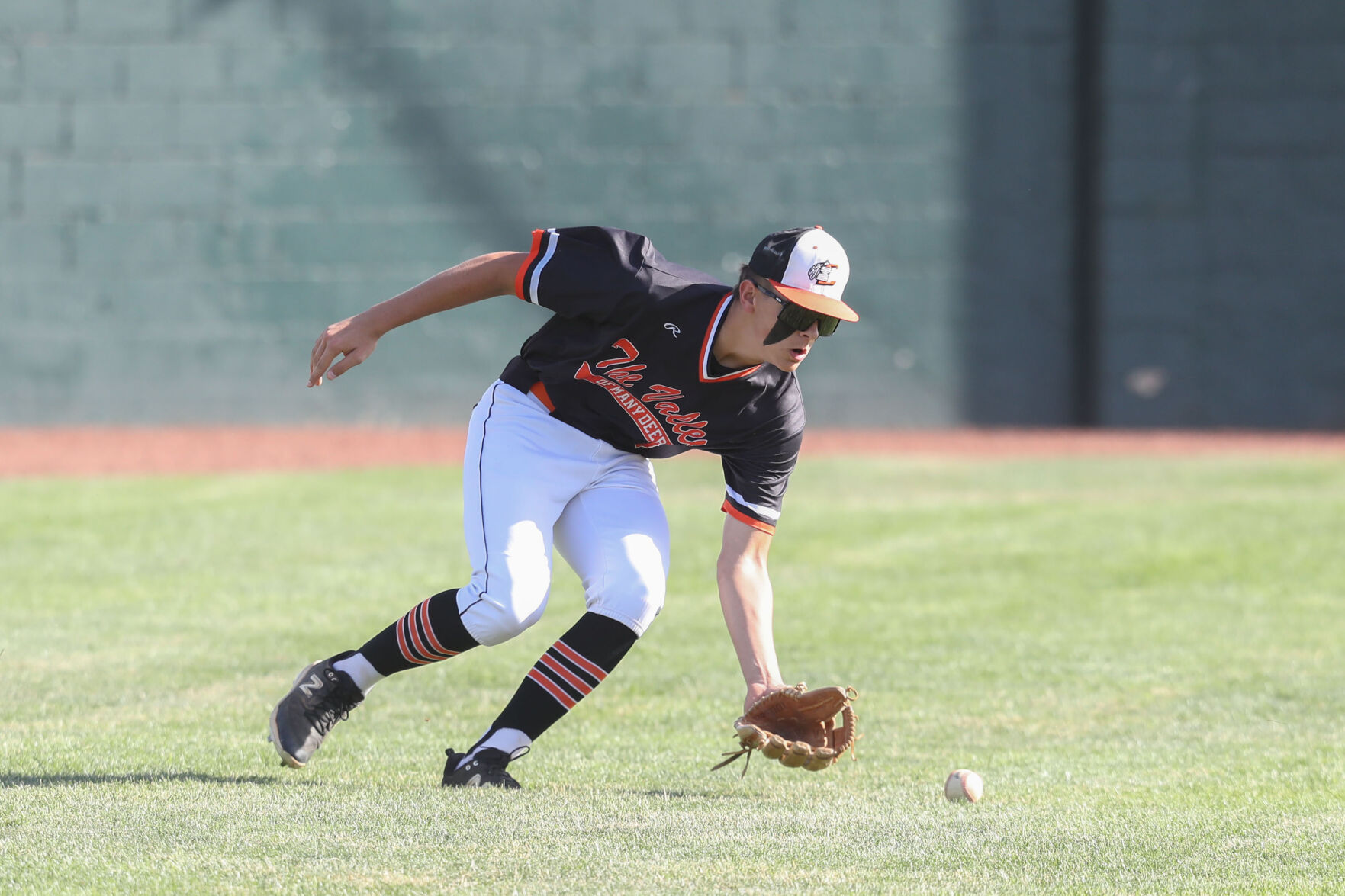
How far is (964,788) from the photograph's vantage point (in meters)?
4.58

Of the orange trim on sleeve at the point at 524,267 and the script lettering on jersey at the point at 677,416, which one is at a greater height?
the orange trim on sleeve at the point at 524,267

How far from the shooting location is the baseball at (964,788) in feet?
15.0

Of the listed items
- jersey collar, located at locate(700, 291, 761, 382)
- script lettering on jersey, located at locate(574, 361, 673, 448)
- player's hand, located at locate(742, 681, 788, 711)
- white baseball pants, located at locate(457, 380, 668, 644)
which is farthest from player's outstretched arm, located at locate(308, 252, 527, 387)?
player's hand, located at locate(742, 681, 788, 711)

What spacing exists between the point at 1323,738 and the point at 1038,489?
6.71 m

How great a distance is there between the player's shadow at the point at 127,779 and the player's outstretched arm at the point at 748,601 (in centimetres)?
124

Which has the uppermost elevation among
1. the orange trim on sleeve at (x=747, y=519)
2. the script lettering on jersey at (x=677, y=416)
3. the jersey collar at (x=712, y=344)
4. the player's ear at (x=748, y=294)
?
the player's ear at (x=748, y=294)

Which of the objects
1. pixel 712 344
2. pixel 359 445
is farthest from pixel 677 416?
pixel 359 445

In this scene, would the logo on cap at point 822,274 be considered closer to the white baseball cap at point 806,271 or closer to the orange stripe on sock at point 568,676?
the white baseball cap at point 806,271

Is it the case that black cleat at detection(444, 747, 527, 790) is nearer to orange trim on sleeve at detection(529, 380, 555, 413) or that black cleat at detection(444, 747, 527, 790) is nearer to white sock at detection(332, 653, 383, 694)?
white sock at detection(332, 653, 383, 694)

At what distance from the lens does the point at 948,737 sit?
568 centimetres

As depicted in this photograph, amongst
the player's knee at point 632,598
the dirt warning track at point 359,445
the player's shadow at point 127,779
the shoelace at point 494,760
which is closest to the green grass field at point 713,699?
the player's shadow at point 127,779

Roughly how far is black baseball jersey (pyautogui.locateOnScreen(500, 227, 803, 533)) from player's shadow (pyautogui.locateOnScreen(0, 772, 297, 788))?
51.9 inches

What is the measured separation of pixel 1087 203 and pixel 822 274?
1163cm

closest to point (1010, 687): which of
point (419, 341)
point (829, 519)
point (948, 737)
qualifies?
point (948, 737)
